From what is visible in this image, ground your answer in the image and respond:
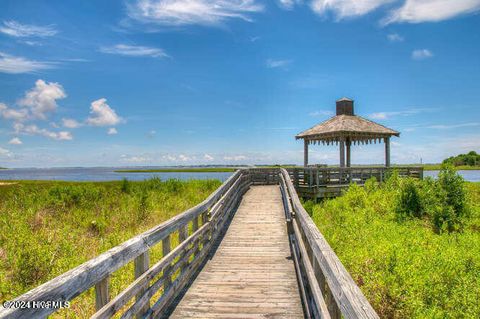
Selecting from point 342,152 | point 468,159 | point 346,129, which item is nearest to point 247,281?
point 346,129

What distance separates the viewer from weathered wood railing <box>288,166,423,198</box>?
19.0 m

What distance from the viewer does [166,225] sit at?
4820 millimetres

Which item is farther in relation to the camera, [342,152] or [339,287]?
[342,152]

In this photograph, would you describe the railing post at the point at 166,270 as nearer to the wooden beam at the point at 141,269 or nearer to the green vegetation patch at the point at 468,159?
the wooden beam at the point at 141,269

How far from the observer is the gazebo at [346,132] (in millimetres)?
20688

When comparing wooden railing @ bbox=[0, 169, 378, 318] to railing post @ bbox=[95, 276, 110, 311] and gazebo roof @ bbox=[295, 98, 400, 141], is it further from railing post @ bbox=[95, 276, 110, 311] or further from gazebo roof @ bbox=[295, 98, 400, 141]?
gazebo roof @ bbox=[295, 98, 400, 141]

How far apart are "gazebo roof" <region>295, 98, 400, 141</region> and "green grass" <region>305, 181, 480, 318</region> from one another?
887 cm

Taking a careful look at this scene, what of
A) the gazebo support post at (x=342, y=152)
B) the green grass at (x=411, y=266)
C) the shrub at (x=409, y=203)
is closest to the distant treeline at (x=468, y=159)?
the gazebo support post at (x=342, y=152)

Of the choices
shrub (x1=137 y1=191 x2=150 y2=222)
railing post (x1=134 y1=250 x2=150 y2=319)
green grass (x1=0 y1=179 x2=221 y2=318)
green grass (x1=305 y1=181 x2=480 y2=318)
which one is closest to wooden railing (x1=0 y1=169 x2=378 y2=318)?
railing post (x1=134 y1=250 x2=150 y2=319)

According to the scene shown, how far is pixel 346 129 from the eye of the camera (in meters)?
20.2

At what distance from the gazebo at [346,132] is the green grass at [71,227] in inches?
301

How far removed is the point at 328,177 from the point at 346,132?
→ 3036 millimetres

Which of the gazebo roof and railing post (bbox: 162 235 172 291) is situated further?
the gazebo roof

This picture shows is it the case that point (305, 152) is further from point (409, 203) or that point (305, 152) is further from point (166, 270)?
point (166, 270)
